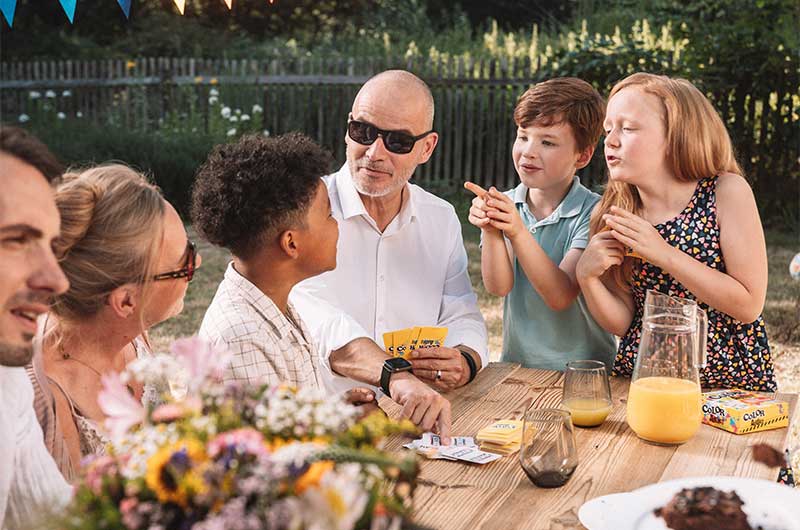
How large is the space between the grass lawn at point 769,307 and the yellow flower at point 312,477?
15.5 feet

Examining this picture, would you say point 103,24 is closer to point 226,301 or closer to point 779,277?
point 779,277

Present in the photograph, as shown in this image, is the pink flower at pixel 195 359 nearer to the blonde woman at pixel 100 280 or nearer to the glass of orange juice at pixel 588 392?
the blonde woman at pixel 100 280

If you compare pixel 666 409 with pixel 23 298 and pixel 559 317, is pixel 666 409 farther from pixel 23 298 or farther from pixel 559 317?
pixel 23 298

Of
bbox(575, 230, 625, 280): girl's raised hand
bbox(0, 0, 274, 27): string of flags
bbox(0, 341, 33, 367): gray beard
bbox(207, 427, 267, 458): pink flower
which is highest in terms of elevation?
bbox(0, 0, 274, 27): string of flags

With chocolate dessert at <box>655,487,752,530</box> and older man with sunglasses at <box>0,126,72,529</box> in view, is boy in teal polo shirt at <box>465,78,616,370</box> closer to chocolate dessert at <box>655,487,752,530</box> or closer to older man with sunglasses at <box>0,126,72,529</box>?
chocolate dessert at <box>655,487,752,530</box>

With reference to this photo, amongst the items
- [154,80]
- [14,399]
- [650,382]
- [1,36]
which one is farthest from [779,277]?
[1,36]

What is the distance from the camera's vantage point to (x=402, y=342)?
264cm

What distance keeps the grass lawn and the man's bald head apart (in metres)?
2.99

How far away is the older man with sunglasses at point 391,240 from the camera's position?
10.0 ft

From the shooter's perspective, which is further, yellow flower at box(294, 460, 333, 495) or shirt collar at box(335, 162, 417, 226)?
shirt collar at box(335, 162, 417, 226)

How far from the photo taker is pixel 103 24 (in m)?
18.2

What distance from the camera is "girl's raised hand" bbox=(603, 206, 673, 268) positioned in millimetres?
2525

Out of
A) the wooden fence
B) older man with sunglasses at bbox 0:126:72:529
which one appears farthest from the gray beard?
the wooden fence

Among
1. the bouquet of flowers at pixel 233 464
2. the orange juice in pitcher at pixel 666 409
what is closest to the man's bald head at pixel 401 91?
the orange juice in pitcher at pixel 666 409
